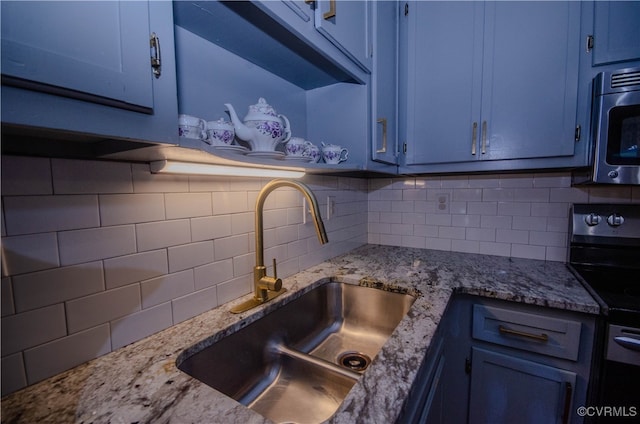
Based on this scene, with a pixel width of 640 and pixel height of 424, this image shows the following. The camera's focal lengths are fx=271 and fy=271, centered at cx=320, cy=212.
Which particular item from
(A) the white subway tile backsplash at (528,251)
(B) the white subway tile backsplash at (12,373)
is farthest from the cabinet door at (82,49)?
(A) the white subway tile backsplash at (528,251)

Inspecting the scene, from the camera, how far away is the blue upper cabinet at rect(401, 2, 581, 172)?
1144 millimetres

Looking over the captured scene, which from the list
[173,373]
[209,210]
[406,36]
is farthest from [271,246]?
[406,36]

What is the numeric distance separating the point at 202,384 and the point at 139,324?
0.92 feet

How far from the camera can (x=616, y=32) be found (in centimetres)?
104

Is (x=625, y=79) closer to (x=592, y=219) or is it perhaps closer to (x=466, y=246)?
(x=592, y=219)

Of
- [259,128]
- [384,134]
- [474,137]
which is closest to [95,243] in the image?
[259,128]

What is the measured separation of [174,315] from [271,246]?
1.34 ft

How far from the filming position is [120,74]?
0.41 m

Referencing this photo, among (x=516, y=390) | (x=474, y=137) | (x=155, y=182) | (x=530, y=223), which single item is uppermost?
(x=474, y=137)

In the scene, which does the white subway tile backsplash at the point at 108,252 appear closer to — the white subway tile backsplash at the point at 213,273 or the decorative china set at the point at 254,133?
the white subway tile backsplash at the point at 213,273

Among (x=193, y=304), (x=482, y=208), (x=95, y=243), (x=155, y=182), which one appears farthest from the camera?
(x=482, y=208)

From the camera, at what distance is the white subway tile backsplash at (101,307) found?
58cm

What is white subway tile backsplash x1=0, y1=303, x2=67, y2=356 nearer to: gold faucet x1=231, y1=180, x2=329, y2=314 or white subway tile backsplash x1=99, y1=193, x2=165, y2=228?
white subway tile backsplash x1=99, y1=193, x2=165, y2=228

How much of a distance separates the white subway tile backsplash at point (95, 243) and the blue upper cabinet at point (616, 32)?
1748mm
